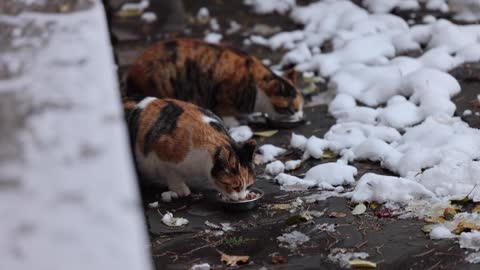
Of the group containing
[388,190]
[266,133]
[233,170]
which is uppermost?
[233,170]

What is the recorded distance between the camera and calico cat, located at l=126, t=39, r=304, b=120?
22.8 feet

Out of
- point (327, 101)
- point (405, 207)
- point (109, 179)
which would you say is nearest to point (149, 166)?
point (405, 207)

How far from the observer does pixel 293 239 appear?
4723 millimetres

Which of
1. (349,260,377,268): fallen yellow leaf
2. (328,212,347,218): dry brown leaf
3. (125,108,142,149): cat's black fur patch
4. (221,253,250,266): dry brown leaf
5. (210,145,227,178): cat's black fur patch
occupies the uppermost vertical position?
(125,108,142,149): cat's black fur patch

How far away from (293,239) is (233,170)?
2.36 ft

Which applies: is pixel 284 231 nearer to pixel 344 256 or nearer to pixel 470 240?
pixel 344 256

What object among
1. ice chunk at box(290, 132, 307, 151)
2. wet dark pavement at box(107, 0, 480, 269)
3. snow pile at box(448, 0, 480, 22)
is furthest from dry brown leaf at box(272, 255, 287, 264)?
snow pile at box(448, 0, 480, 22)

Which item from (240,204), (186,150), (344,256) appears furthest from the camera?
(186,150)

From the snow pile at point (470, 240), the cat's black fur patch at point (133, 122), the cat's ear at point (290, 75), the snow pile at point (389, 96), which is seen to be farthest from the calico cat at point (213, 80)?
the snow pile at point (470, 240)

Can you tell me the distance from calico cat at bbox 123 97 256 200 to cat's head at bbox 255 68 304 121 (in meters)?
1.37

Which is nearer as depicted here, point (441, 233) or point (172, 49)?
point (441, 233)

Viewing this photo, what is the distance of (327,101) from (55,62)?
4746 millimetres

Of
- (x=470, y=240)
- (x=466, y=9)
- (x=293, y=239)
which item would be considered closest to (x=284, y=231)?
(x=293, y=239)

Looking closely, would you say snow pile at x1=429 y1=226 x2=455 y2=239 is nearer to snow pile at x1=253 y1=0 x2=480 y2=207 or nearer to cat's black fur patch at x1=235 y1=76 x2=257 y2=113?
snow pile at x1=253 y1=0 x2=480 y2=207
